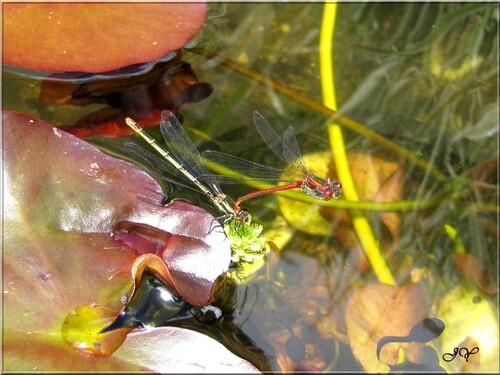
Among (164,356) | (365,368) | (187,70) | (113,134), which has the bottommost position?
(365,368)

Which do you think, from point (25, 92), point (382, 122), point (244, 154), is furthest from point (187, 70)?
point (382, 122)

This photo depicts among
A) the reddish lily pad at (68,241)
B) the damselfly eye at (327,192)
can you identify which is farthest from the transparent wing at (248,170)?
the reddish lily pad at (68,241)

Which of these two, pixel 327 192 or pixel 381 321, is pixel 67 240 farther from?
pixel 381 321

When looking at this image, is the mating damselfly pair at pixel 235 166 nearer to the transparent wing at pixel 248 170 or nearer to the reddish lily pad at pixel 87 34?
the transparent wing at pixel 248 170

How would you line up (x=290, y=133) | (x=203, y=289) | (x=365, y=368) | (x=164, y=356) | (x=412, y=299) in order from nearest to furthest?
(x=164, y=356) < (x=203, y=289) < (x=365, y=368) < (x=412, y=299) < (x=290, y=133)

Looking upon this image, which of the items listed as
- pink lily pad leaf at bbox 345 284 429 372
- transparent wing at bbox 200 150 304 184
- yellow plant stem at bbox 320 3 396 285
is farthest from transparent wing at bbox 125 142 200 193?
pink lily pad leaf at bbox 345 284 429 372

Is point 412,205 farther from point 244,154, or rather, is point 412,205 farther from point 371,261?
point 244,154
